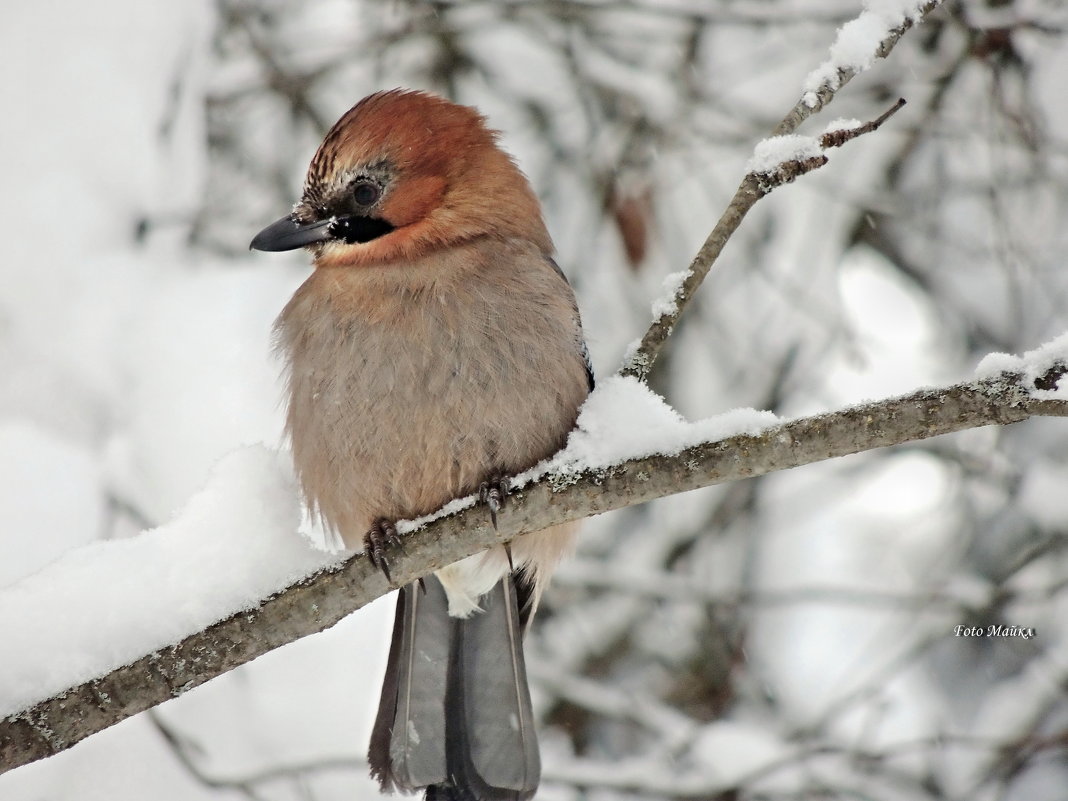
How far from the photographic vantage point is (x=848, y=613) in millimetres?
6641

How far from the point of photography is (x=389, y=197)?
386 cm

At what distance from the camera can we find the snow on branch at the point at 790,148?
3.08 meters

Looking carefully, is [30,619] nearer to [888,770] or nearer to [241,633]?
[241,633]

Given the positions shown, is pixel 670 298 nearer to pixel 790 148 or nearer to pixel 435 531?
pixel 790 148

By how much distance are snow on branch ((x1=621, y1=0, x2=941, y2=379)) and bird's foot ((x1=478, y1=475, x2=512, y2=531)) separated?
478 mm

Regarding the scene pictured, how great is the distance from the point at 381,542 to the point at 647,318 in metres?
3.24

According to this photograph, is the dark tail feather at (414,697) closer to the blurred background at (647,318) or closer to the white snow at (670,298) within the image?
the blurred background at (647,318)

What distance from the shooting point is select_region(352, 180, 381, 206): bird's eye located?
12.7 feet

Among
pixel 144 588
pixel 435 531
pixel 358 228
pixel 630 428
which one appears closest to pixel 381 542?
pixel 435 531

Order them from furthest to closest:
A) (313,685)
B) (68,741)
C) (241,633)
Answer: (313,685)
(241,633)
(68,741)

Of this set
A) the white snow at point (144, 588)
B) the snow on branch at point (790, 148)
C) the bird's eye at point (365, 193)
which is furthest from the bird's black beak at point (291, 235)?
the snow on branch at point (790, 148)

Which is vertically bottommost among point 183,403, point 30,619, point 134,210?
point 30,619

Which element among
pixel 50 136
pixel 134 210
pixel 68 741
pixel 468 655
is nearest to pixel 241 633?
pixel 68 741

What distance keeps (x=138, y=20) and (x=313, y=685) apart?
11.5 feet
